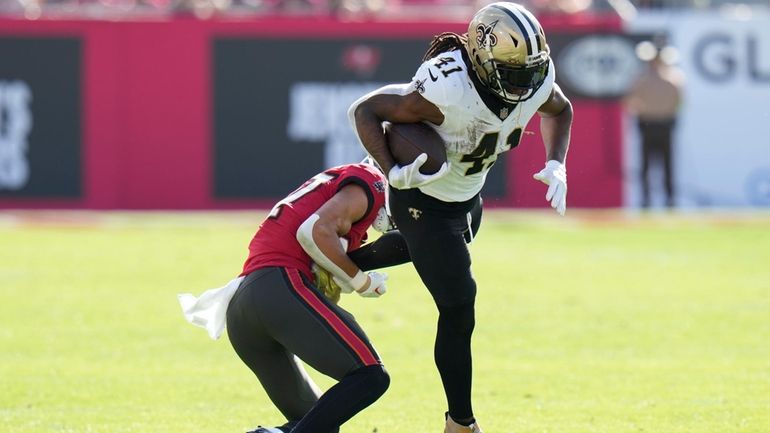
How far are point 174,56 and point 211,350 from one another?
1103 cm

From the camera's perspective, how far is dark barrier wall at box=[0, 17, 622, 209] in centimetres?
1889

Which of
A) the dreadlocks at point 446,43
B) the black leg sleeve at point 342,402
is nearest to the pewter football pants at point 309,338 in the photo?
the black leg sleeve at point 342,402

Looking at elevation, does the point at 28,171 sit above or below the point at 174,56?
below

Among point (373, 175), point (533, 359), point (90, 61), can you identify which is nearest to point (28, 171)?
point (90, 61)

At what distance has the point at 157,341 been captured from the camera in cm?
905

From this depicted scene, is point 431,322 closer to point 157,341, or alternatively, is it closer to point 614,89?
point 157,341

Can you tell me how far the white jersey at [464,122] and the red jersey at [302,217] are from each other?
240 mm

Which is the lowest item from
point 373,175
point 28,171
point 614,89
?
point 28,171

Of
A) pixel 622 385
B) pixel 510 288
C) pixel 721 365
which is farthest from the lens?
pixel 510 288

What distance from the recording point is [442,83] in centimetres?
545

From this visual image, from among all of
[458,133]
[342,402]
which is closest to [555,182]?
[458,133]

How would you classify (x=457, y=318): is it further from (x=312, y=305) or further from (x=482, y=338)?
(x=482, y=338)

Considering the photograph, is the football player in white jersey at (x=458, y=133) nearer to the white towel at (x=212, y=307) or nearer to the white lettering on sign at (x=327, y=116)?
the white towel at (x=212, y=307)

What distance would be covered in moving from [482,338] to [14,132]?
1133cm
